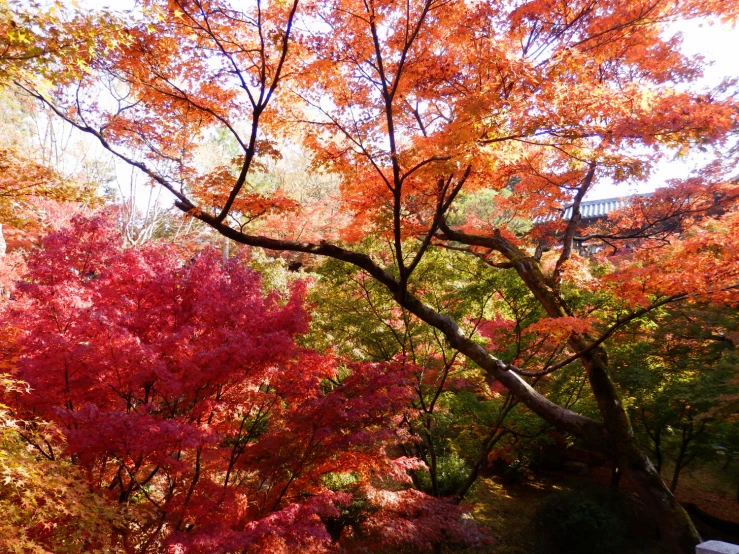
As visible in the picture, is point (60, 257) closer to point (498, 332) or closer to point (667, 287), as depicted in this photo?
point (498, 332)

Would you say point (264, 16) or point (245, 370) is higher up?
point (264, 16)

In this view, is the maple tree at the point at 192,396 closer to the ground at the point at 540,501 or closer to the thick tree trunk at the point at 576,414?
the thick tree trunk at the point at 576,414

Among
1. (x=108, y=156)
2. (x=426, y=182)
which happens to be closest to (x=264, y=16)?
(x=426, y=182)

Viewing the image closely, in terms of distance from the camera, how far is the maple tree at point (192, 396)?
3893 mm

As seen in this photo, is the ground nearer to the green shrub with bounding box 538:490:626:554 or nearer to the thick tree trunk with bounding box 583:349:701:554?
the green shrub with bounding box 538:490:626:554

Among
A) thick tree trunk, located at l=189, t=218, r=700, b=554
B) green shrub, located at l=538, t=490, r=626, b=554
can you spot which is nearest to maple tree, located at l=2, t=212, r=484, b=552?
thick tree trunk, located at l=189, t=218, r=700, b=554

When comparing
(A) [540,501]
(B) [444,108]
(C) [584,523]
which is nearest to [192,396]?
(B) [444,108]

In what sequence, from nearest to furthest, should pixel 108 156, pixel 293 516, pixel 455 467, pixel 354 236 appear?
pixel 293 516 < pixel 354 236 < pixel 455 467 < pixel 108 156

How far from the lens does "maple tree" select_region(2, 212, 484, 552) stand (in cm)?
389

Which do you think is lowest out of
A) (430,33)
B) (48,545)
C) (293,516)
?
(48,545)

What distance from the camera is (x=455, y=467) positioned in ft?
26.8

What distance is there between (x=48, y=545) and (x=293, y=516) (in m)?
1.94

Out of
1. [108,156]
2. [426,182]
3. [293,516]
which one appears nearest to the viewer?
[293,516]

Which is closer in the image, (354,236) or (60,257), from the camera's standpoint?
(60,257)
